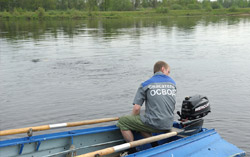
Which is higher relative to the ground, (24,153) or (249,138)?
(24,153)

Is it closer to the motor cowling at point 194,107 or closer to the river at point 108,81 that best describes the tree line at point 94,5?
the river at point 108,81

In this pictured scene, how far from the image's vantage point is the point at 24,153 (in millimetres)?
5520

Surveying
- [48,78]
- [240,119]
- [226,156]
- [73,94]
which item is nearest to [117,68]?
[48,78]

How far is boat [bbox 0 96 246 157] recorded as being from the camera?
5.42 m

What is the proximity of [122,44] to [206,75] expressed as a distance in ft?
37.8

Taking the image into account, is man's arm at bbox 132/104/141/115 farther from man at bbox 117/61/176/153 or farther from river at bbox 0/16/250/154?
river at bbox 0/16/250/154

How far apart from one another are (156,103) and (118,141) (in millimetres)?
1367

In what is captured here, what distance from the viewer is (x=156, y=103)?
558cm

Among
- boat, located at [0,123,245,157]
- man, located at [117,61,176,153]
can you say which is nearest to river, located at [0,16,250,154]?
boat, located at [0,123,245,157]

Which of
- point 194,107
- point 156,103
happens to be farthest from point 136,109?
point 194,107

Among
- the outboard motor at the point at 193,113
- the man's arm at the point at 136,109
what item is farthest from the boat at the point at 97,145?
the man's arm at the point at 136,109

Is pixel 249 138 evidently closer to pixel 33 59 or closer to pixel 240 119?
pixel 240 119

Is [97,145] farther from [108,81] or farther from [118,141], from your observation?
[108,81]

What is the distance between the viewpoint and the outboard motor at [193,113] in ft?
20.6
